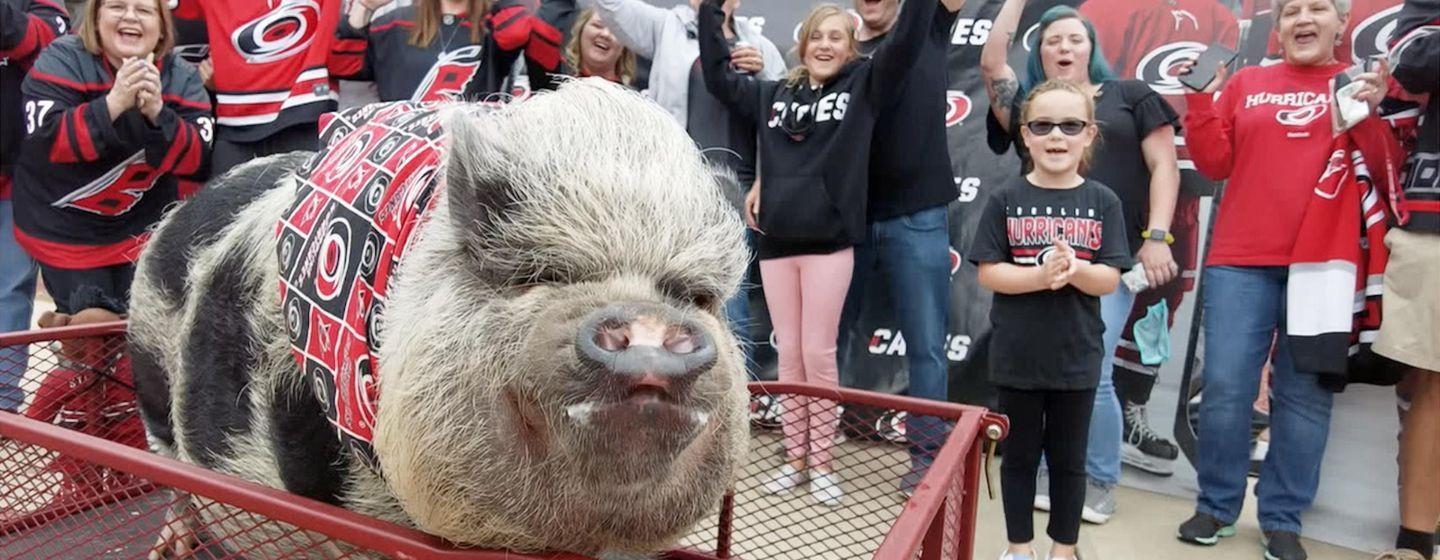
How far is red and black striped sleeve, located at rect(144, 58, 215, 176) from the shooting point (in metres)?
2.53

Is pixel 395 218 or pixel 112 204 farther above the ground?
pixel 395 218

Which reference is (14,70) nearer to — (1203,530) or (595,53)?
(595,53)

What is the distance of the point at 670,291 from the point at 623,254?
0.07 meters

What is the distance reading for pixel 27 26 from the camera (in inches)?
119

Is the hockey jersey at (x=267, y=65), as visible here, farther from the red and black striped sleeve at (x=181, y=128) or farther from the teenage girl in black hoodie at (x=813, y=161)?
the teenage girl in black hoodie at (x=813, y=161)

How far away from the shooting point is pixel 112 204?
2697mm

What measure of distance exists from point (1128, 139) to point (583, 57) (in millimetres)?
1902

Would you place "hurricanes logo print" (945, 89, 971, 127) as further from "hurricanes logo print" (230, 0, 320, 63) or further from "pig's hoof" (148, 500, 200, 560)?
"pig's hoof" (148, 500, 200, 560)

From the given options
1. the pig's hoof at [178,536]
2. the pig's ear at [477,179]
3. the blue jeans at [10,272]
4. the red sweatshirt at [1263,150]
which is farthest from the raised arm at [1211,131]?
the blue jeans at [10,272]

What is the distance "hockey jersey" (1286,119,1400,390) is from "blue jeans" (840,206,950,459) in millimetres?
985

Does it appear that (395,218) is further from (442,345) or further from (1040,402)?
(1040,402)

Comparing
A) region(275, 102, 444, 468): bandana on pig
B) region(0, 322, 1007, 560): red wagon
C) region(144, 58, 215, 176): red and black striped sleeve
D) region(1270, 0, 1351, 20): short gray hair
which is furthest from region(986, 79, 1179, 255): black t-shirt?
region(144, 58, 215, 176): red and black striped sleeve

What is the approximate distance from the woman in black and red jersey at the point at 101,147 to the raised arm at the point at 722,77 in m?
1.48

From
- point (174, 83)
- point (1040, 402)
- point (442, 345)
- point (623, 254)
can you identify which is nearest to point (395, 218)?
point (442, 345)
